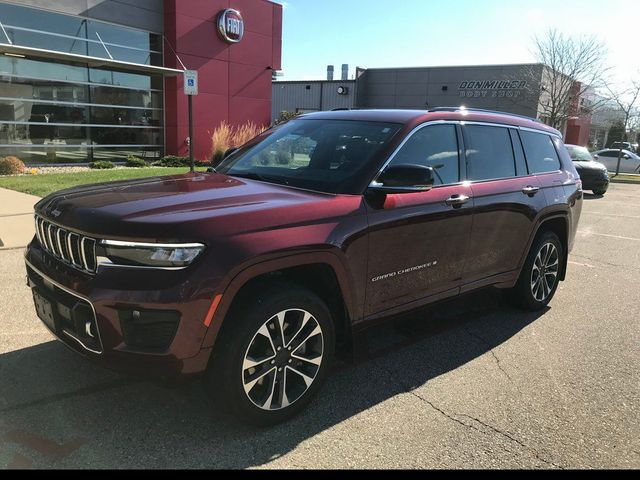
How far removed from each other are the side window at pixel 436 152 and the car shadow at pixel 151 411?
4.64 feet

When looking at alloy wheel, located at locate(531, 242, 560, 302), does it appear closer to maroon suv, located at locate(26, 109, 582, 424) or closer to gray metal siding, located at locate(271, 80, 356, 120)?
maroon suv, located at locate(26, 109, 582, 424)

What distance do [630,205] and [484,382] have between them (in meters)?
13.9

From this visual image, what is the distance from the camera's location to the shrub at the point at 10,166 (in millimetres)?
14141

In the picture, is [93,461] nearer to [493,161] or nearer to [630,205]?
[493,161]

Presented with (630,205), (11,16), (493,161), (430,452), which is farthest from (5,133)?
(630,205)

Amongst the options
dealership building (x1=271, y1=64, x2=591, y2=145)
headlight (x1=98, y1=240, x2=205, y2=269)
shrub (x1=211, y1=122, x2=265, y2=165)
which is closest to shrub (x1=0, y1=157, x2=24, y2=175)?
shrub (x1=211, y1=122, x2=265, y2=165)

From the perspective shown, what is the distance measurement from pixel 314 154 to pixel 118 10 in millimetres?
17007

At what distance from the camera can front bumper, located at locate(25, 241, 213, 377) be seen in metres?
2.57

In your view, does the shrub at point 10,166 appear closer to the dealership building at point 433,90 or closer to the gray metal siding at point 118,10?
the gray metal siding at point 118,10

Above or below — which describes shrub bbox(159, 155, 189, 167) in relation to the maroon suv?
below

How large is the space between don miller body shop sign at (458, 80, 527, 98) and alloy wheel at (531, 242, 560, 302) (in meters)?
32.3

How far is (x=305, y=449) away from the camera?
9.38ft

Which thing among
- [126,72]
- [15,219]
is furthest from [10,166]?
[15,219]
